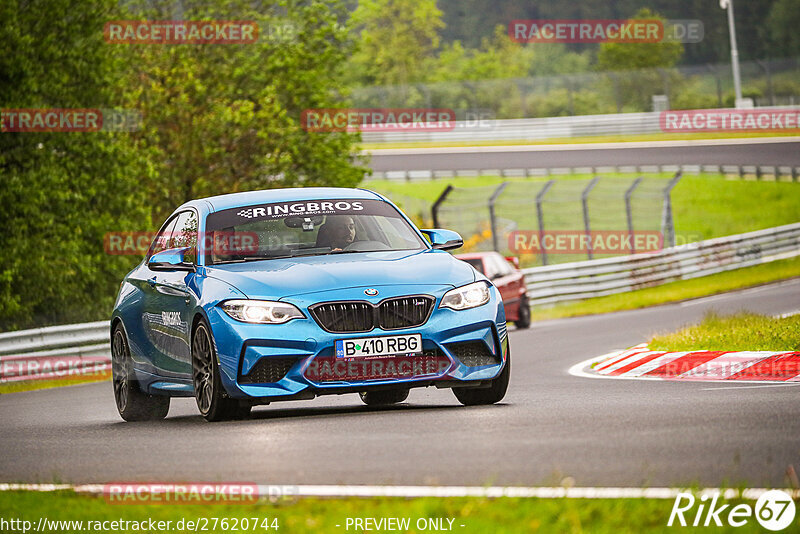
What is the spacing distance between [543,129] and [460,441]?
53816 millimetres

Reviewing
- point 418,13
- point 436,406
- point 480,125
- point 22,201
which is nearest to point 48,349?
point 22,201

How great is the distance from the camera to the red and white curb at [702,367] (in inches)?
475

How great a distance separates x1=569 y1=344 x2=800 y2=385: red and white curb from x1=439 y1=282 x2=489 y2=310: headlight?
2957 mm

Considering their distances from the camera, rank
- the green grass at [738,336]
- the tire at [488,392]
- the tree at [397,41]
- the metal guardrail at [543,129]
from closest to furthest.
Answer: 1. the tire at [488,392]
2. the green grass at [738,336]
3. the metal guardrail at [543,129]
4. the tree at [397,41]

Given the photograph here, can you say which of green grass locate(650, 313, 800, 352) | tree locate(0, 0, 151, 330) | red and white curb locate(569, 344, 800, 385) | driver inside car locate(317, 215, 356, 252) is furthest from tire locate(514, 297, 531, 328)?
driver inside car locate(317, 215, 356, 252)

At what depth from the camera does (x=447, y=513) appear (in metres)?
5.47

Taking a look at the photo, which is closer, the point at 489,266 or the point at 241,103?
the point at 489,266

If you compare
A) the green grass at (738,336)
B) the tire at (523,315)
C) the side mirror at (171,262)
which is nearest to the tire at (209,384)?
the side mirror at (171,262)

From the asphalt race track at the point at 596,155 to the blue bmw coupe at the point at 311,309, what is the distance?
132 ft

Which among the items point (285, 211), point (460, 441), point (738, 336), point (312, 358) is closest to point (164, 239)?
point (285, 211)

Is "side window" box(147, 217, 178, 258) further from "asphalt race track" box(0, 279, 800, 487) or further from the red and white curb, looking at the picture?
the red and white curb

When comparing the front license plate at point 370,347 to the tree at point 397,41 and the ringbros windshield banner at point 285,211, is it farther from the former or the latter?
the tree at point 397,41

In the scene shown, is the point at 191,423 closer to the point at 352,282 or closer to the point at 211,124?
the point at 352,282

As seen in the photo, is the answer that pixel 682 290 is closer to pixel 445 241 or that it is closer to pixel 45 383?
pixel 45 383
